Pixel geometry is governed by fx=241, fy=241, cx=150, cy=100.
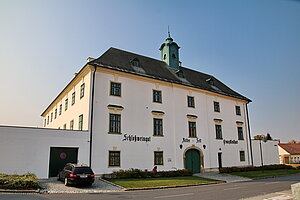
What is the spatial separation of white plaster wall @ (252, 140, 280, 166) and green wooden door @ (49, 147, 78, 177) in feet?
79.6

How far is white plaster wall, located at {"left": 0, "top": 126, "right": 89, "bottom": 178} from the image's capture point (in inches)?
675

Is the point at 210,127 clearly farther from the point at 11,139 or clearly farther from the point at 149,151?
the point at 11,139

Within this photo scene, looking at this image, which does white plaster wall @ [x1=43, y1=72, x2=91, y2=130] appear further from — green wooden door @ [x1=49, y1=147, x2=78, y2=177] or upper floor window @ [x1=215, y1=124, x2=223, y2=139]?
upper floor window @ [x1=215, y1=124, x2=223, y2=139]

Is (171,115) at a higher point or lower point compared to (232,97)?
lower

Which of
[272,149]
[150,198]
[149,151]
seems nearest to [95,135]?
[149,151]

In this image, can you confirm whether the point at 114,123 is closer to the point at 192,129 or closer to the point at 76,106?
the point at 76,106

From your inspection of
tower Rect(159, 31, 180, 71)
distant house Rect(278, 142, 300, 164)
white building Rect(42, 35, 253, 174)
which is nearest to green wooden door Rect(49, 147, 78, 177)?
white building Rect(42, 35, 253, 174)

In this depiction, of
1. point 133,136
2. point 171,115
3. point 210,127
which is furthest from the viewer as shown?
point 210,127

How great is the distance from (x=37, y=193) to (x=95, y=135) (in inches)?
305

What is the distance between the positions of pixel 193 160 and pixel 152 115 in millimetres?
7060

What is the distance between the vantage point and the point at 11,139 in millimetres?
17391

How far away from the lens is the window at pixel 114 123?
69.9ft

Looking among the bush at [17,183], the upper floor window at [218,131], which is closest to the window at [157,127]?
the upper floor window at [218,131]

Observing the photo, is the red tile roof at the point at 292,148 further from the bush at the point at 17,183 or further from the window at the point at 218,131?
the bush at the point at 17,183
